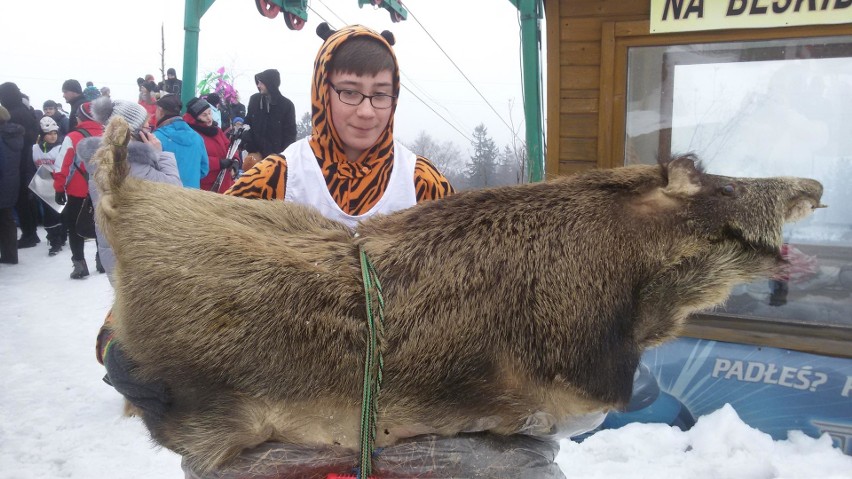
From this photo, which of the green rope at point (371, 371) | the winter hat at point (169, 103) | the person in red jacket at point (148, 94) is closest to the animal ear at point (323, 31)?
the green rope at point (371, 371)

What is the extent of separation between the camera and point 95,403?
4430 mm

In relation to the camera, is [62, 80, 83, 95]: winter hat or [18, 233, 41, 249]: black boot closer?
[62, 80, 83, 95]: winter hat

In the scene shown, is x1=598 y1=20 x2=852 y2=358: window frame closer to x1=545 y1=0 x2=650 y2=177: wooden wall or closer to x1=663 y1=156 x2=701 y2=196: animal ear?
x1=545 y1=0 x2=650 y2=177: wooden wall

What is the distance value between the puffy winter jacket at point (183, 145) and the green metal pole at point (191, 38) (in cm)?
205

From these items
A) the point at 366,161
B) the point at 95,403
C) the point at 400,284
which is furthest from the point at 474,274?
the point at 95,403

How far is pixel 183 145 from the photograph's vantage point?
512cm

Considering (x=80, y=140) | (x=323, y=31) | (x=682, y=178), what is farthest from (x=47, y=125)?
(x=682, y=178)

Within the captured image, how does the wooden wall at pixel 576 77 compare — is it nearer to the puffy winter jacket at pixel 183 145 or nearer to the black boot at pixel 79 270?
the puffy winter jacket at pixel 183 145

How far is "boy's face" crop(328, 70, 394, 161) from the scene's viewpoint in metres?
1.58

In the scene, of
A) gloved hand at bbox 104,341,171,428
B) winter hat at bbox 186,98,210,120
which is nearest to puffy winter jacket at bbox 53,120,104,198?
winter hat at bbox 186,98,210,120

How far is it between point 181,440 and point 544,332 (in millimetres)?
684

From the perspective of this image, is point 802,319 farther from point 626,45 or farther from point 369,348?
point 369,348

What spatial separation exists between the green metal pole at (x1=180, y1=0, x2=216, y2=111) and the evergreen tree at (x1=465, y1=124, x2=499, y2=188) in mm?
3490

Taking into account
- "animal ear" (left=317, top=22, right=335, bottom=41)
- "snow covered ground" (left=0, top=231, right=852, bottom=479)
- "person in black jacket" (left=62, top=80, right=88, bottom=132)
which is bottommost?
"snow covered ground" (left=0, top=231, right=852, bottom=479)
